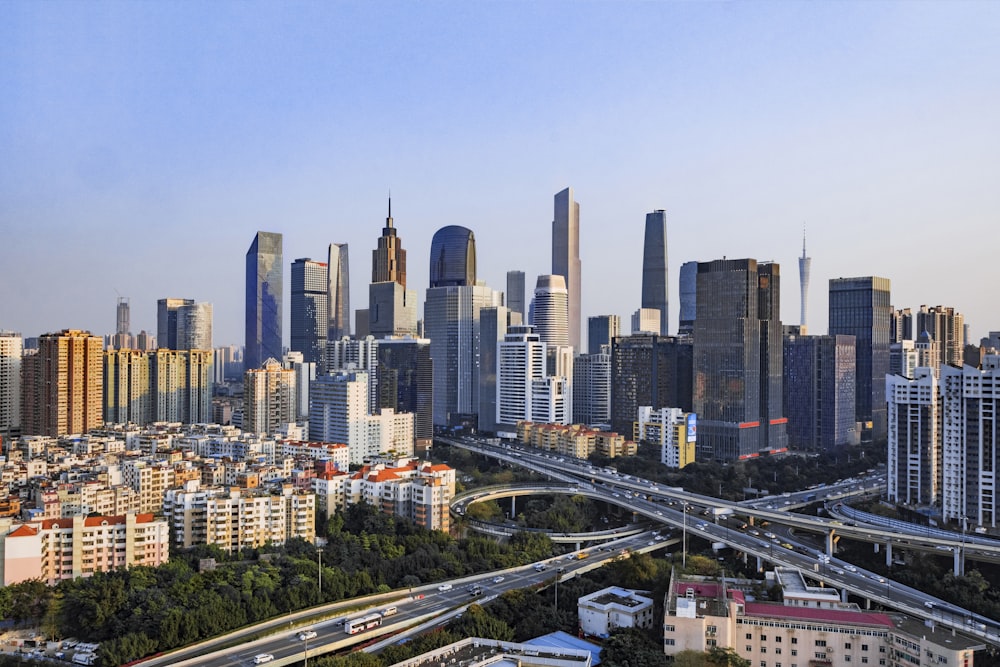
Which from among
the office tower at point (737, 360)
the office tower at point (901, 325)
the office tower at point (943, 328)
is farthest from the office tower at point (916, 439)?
the office tower at point (901, 325)

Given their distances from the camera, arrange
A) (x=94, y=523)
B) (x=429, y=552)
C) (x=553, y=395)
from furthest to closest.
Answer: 1. (x=553, y=395)
2. (x=429, y=552)
3. (x=94, y=523)

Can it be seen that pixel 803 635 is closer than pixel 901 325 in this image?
Yes

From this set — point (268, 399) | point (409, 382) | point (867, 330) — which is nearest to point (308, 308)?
point (409, 382)

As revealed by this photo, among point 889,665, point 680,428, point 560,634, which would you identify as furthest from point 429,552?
point 680,428

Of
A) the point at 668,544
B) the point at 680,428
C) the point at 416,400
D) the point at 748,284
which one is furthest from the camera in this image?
the point at 416,400

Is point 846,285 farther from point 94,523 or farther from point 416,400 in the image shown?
point 94,523

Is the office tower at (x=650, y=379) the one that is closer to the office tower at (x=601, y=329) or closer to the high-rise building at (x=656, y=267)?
the office tower at (x=601, y=329)

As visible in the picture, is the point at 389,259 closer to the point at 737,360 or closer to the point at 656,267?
the point at 656,267
